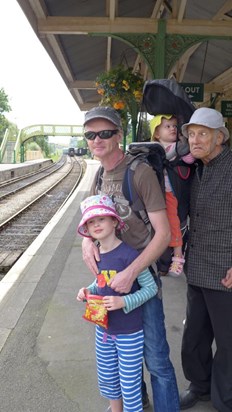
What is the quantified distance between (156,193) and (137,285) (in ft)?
1.62

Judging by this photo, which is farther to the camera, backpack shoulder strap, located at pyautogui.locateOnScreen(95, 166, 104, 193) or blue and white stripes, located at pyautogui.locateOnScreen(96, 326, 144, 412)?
backpack shoulder strap, located at pyautogui.locateOnScreen(95, 166, 104, 193)

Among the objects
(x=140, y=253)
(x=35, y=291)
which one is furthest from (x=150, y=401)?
(x=35, y=291)

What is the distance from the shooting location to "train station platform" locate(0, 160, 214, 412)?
2.79m

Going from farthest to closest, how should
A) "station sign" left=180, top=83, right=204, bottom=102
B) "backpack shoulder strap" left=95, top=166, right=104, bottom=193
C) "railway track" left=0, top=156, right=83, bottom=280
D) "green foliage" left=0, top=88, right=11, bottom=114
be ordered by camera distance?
"green foliage" left=0, top=88, right=11, bottom=114, "station sign" left=180, top=83, right=204, bottom=102, "railway track" left=0, top=156, right=83, bottom=280, "backpack shoulder strap" left=95, top=166, right=104, bottom=193

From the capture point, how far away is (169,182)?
7.32ft

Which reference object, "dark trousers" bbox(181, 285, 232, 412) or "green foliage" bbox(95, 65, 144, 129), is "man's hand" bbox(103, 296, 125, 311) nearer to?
"dark trousers" bbox(181, 285, 232, 412)

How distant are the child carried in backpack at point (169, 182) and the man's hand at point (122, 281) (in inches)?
12.9

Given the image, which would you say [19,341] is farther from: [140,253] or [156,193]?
[156,193]

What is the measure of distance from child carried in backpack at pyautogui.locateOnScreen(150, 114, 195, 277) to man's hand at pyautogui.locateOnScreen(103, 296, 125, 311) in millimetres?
386

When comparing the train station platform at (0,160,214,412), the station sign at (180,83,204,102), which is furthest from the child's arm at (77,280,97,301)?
the station sign at (180,83,204,102)

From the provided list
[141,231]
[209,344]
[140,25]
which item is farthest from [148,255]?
[140,25]

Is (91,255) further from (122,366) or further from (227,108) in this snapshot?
(227,108)

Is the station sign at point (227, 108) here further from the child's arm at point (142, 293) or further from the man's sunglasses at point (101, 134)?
the child's arm at point (142, 293)

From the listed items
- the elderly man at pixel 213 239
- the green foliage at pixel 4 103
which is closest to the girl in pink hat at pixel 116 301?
the elderly man at pixel 213 239
